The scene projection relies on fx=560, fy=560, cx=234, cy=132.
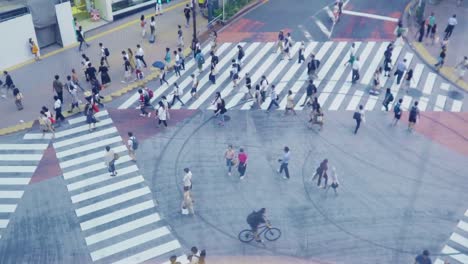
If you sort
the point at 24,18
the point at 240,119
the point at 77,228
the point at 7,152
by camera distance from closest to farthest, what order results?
1. the point at 77,228
2. the point at 7,152
3. the point at 240,119
4. the point at 24,18

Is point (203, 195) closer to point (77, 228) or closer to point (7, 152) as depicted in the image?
point (77, 228)

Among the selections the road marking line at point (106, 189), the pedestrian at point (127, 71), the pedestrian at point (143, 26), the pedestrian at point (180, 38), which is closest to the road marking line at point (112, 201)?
the road marking line at point (106, 189)

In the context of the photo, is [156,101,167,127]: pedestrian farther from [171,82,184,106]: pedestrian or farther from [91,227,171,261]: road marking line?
[91,227,171,261]: road marking line

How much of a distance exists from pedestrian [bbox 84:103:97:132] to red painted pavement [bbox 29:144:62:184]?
2.20 m

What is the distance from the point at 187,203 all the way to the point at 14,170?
8917 millimetres

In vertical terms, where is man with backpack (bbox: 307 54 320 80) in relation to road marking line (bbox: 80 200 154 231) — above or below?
above

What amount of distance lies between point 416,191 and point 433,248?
10.7 ft

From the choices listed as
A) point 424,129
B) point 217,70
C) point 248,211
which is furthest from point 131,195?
point 424,129

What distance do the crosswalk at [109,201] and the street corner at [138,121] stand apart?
0.46 metres

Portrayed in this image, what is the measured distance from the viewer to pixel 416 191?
24062mm

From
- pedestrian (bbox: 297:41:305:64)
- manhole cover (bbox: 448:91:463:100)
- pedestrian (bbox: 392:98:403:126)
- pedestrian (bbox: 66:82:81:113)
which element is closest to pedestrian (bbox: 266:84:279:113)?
pedestrian (bbox: 297:41:305:64)

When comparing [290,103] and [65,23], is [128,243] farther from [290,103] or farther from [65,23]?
[65,23]

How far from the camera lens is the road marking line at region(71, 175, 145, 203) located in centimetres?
2391

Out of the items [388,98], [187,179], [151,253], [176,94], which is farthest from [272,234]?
[176,94]
